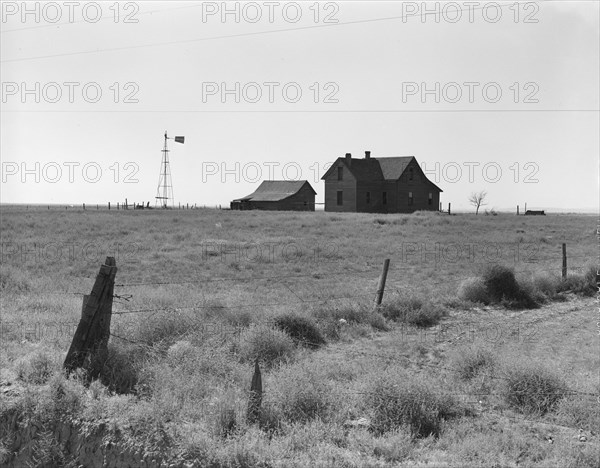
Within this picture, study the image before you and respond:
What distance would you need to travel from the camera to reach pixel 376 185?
2044 inches

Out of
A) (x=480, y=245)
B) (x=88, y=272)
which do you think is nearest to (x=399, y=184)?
(x=480, y=245)

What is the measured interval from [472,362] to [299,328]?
2891 mm

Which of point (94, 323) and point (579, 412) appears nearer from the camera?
point (579, 412)

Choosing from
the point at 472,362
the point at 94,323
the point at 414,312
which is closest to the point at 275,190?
the point at 414,312

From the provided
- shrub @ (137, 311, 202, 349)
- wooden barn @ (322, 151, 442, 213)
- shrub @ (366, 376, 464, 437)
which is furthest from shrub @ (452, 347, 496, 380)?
wooden barn @ (322, 151, 442, 213)

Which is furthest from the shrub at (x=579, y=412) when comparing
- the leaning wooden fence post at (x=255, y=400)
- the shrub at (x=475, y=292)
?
the shrub at (x=475, y=292)

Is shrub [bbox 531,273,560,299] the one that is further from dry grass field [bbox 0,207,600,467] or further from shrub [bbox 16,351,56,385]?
shrub [bbox 16,351,56,385]

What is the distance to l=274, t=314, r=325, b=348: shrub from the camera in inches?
332

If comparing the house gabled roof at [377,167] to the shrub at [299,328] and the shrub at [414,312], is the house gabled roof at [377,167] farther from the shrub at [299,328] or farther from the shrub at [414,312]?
the shrub at [299,328]

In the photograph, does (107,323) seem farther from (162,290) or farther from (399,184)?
(399,184)

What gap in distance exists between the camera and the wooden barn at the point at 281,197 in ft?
195

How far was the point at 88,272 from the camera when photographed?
14477 millimetres

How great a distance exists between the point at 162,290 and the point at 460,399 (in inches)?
290

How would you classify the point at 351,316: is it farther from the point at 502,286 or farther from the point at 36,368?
the point at 36,368
